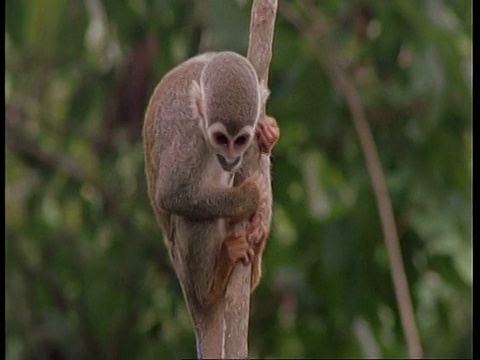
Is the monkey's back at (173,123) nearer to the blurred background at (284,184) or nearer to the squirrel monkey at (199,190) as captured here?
the squirrel monkey at (199,190)

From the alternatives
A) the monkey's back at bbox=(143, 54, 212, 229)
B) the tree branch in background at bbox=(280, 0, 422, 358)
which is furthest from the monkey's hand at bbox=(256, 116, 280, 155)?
the tree branch in background at bbox=(280, 0, 422, 358)

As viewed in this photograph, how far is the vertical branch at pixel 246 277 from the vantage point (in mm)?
2646

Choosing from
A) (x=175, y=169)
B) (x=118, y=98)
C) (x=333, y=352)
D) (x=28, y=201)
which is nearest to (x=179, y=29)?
(x=118, y=98)

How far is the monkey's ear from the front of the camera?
3.19 m

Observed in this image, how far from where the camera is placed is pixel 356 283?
5004 mm

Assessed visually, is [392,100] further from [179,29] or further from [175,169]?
[175,169]

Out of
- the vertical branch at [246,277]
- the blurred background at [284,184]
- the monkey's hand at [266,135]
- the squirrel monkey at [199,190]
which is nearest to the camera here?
the vertical branch at [246,277]

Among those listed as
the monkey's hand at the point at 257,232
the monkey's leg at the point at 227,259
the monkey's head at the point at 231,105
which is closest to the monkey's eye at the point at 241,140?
the monkey's head at the point at 231,105

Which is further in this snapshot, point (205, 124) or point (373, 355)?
point (373, 355)

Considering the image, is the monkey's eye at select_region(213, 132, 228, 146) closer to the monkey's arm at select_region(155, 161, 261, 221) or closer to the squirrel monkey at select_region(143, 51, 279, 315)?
the squirrel monkey at select_region(143, 51, 279, 315)

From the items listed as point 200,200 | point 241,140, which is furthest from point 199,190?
point 241,140

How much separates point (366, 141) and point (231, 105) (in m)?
1.65

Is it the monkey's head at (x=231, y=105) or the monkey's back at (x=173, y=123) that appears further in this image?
the monkey's back at (x=173, y=123)

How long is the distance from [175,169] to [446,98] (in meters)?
1.95
